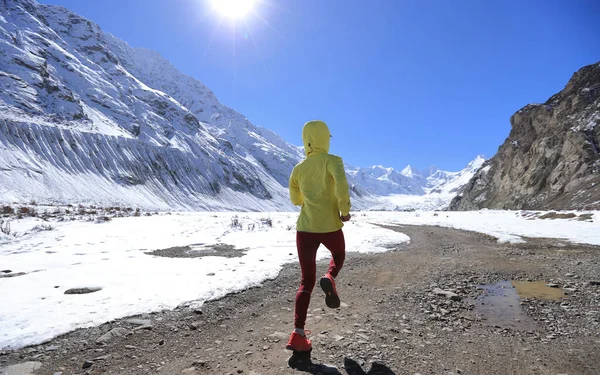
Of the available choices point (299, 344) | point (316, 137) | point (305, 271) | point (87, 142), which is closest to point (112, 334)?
point (299, 344)

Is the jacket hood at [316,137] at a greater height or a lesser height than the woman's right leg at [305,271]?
greater

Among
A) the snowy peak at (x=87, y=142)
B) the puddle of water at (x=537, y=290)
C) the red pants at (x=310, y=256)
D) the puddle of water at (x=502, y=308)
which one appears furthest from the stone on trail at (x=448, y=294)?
the snowy peak at (x=87, y=142)

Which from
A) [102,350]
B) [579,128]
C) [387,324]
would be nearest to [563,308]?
[387,324]

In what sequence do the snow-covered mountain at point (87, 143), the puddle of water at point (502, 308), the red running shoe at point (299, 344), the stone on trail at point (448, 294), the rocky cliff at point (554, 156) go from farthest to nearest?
the snow-covered mountain at point (87, 143), the rocky cliff at point (554, 156), the stone on trail at point (448, 294), the puddle of water at point (502, 308), the red running shoe at point (299, 344)

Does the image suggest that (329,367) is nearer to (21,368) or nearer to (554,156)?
(21,368)

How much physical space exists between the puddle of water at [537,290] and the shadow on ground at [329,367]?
411 centimetres

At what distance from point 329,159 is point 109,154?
12593 centimetres

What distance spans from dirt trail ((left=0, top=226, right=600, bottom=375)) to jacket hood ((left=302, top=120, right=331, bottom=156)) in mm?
2616

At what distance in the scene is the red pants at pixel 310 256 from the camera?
387 cm

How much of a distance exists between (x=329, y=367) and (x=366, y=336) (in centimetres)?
99

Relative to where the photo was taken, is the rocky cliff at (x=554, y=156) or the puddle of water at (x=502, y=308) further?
the rocky cliff at (x=554, y=156)

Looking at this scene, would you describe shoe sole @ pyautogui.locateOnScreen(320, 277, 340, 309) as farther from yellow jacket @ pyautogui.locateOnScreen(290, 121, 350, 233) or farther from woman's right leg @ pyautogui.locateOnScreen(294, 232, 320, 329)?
yellow jacket @ pyautogui.locateOnScreen(290, 121, 350, 233)

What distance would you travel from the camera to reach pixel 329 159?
4.07 meters

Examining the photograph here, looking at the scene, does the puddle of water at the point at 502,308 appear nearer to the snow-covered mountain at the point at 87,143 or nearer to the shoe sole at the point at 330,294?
the shoe sole at the point at 330,294
